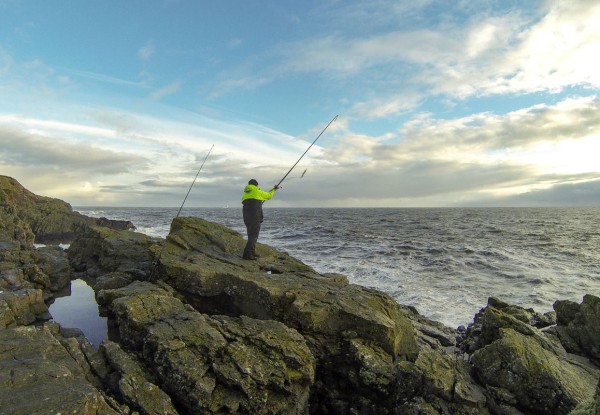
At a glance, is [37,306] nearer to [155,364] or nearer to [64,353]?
[64,353]

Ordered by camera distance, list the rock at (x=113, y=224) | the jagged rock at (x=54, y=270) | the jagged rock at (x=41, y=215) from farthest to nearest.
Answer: the rock at (x=113, y=224)
the jagged rock at (x=41, y=215)
the jagged rock at (x=54, y=270)

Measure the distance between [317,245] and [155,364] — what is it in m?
28.4

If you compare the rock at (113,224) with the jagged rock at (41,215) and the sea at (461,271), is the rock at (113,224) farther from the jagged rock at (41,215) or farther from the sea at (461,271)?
the sea at (461,271)

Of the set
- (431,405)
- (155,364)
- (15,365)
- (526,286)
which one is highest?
(15,365)

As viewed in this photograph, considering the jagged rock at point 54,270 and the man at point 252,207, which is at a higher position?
the man at point 252,207

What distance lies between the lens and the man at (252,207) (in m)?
12.0

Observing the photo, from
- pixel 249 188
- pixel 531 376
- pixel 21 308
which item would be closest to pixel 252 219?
pixel 249 188

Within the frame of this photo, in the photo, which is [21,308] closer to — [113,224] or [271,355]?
[271,355]

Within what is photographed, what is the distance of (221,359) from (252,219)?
241 inches

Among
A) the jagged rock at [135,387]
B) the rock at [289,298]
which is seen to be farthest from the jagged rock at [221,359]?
the rock at [289,298]

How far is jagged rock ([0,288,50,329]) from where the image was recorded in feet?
27.9

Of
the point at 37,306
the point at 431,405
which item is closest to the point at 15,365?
the point at 37,306

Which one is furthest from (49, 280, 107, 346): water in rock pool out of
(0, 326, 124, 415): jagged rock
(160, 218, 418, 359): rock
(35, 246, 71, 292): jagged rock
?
(0, 326, 124, 415): jagged rock

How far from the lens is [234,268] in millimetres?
10711
